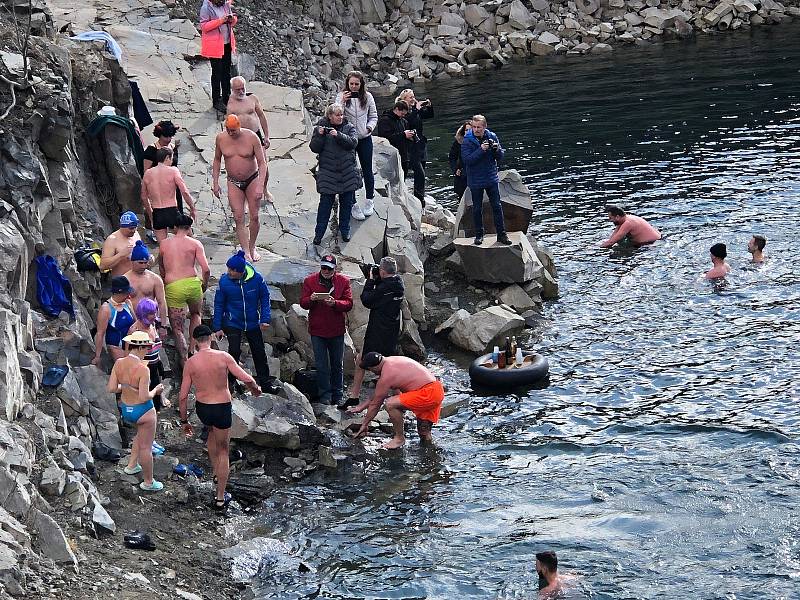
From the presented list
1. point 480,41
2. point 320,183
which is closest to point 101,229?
point 320,183

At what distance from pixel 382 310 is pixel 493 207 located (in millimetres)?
4825

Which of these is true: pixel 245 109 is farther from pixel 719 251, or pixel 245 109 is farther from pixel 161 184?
pixel 719 251

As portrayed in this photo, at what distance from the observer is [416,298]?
759 inches

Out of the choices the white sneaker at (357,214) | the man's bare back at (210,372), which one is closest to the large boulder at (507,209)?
the white sneaker at (357,214)

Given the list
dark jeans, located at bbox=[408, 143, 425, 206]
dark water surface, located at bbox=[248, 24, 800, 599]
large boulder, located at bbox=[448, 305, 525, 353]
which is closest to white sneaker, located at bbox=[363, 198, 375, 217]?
large boulder, located at bbox=[448, 305, 525, 353]

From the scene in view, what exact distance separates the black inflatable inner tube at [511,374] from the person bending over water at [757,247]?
19.0 feet

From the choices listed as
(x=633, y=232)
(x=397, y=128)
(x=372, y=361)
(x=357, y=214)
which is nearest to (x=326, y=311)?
(x=372, y=361)

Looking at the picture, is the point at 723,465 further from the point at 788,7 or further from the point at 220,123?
the point at 788,7

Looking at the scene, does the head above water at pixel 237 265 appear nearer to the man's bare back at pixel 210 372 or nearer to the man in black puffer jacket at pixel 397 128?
the man's bare back at pixel 210 372

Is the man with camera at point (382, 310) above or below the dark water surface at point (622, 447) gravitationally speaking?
above

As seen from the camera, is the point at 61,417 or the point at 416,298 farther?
the point at 416,298

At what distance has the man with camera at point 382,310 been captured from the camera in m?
15.9

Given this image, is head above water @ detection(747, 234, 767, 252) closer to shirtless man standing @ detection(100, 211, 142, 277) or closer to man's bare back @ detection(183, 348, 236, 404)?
man's bare back @ detection(183, 348, 236, 404)

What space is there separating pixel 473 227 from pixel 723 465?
347 inches
